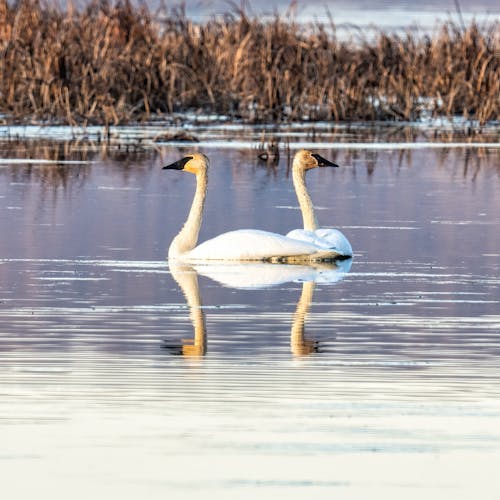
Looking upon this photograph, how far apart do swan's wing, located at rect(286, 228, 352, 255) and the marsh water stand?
0.13 meters

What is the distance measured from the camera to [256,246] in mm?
12141

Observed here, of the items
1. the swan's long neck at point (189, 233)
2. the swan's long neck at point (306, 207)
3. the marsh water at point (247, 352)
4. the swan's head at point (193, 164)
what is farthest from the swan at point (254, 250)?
the swan's head at point (193, 164)

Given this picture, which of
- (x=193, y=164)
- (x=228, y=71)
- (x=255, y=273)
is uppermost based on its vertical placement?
(x=193, y=164)

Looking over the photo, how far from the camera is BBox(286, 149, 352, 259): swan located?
39.9ft

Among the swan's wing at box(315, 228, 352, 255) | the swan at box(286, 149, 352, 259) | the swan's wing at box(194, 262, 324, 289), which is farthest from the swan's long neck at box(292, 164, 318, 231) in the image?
the swan's wing at box(194, 262, 324, 289)

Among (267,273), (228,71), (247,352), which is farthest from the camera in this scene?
(228,71)

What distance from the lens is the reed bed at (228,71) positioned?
2377 centimetres

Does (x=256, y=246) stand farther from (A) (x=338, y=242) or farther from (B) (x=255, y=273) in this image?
(A) (x=338, y=242)

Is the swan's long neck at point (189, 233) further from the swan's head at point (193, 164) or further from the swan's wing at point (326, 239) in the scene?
the swan's wing at point (326, 239)

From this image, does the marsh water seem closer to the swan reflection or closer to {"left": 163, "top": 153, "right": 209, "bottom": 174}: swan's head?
the swan reflection

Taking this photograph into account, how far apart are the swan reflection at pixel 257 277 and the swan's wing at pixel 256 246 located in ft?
0.22

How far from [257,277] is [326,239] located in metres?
0.87

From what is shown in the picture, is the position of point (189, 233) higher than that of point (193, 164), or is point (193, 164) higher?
point (193, 164)

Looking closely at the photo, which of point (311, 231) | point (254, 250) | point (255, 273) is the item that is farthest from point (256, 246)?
point (311, 231)
